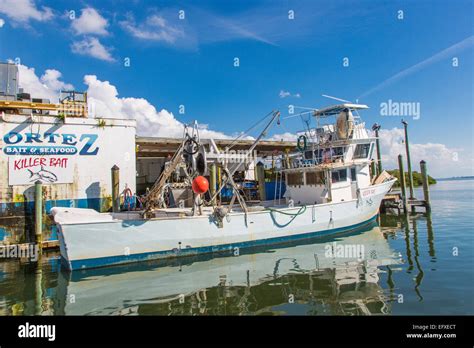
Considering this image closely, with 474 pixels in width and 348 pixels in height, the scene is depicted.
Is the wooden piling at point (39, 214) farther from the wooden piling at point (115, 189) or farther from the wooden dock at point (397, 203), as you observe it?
the wooden dock at point (397, 203)

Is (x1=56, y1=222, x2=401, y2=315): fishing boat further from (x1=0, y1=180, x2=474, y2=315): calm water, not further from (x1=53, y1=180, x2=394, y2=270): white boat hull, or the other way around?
(x1=53, y1=180, x2=394, y2=270): white boat hull

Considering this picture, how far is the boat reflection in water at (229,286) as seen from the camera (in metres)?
7.13

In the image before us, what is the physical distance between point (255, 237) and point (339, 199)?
546 centimetres

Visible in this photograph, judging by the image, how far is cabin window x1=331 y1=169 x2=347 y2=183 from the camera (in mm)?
15930

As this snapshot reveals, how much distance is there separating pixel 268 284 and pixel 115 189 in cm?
1019

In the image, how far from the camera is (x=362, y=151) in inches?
673

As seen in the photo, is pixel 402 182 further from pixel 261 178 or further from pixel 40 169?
pixel 40 169

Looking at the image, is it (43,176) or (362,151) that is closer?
(43,176)

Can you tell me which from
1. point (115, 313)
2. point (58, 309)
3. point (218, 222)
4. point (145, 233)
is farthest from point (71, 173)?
point (115, 313)

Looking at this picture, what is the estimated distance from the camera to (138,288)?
868 cm

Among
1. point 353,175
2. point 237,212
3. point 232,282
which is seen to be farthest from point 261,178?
point 232,282

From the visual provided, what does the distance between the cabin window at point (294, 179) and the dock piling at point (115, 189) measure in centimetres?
954

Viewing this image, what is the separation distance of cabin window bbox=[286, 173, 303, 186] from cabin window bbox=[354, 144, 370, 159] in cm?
331
